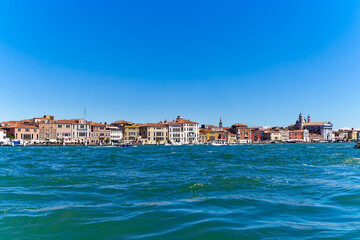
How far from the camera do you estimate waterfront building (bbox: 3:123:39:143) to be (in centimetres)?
7431

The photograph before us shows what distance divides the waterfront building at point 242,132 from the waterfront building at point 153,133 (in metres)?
33.9

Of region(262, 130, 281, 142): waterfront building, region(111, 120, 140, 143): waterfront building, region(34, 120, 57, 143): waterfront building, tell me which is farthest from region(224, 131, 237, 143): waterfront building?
region(34, 120, 57, 143): waterfront building

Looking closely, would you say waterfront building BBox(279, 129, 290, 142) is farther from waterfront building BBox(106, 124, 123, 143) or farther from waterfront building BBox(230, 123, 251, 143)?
waterfront building BBox(106, 124, 123, 143)

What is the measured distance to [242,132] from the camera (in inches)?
4742

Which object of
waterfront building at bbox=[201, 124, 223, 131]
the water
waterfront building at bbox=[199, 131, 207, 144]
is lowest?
the water

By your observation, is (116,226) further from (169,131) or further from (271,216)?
(169,131)

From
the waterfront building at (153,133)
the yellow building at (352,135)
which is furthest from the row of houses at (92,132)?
the yellow building at (352,135)

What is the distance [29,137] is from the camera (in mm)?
76312

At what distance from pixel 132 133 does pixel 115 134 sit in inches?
223

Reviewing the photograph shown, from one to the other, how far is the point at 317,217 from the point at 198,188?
3869mm

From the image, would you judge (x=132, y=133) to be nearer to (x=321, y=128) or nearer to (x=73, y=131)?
(x=73, y=131)

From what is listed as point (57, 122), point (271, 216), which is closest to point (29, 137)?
point (57, 122)

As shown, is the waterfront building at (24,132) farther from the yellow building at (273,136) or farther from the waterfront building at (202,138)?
the yellow building at (273,136)

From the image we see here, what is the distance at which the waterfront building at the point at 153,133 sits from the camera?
94662mm
